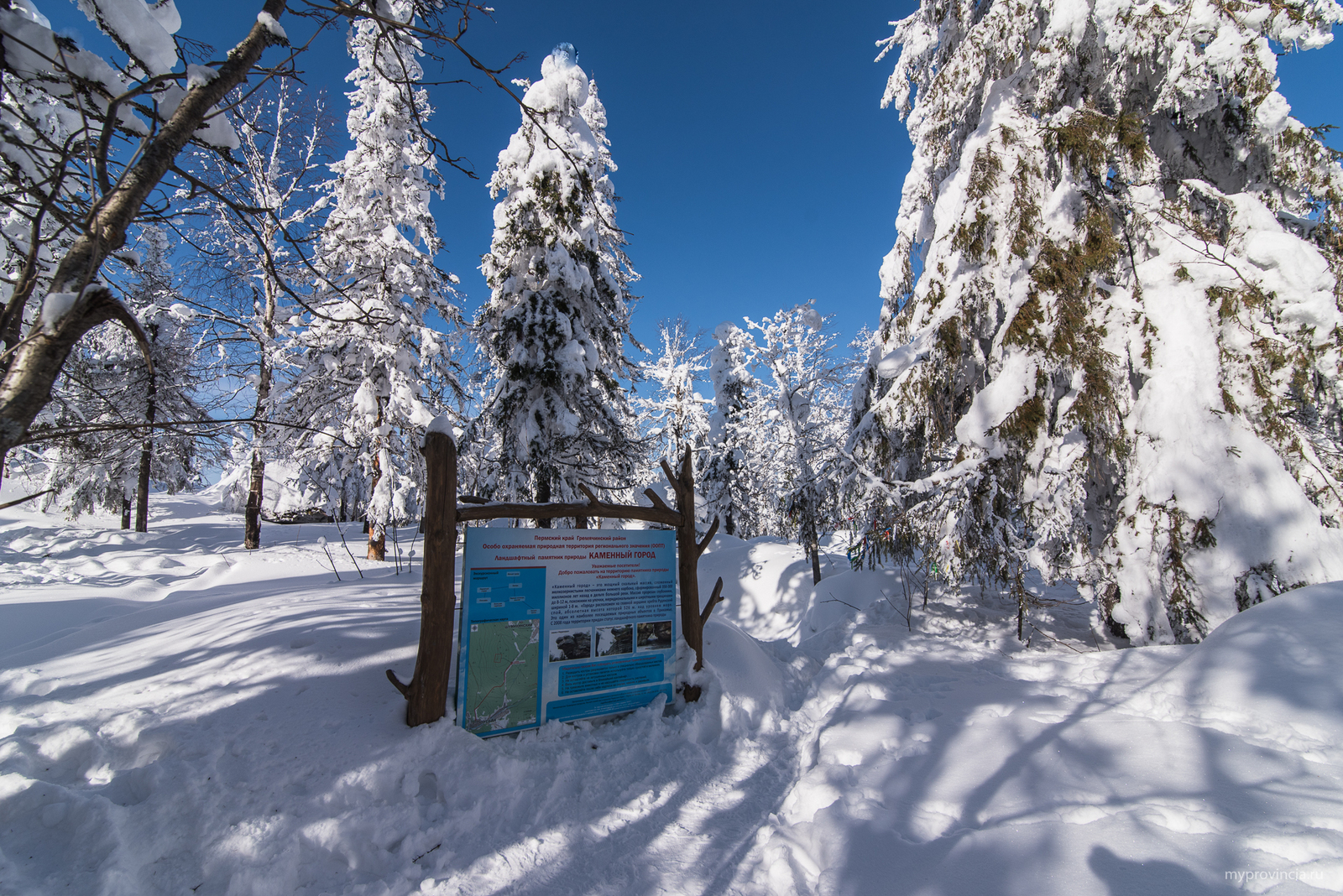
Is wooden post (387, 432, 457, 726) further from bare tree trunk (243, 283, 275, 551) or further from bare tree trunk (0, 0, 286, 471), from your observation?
bare tree trunk (243, 283, 275, 551)

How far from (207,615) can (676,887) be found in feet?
16.2

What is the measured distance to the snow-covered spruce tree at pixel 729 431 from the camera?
20.4m

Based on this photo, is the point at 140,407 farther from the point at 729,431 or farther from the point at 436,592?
the point at 729,431

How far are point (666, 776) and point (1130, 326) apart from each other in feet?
20.3

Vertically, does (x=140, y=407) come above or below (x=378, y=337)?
below

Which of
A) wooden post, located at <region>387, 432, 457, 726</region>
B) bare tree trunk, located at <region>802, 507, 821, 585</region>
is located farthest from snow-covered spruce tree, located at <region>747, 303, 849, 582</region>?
wooden post, located at <region>387, 432, 457, 726</region>

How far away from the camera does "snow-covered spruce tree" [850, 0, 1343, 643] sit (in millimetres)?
4652

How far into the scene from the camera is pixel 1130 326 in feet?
17.4

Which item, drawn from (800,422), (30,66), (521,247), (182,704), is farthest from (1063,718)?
(800,422)

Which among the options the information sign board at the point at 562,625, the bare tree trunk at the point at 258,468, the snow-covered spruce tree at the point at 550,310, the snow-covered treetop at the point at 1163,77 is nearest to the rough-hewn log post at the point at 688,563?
the information sign board at the point at 562,625

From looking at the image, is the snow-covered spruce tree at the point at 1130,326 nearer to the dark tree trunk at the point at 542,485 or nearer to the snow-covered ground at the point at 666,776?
the snow-covered ground at the point at 666,776

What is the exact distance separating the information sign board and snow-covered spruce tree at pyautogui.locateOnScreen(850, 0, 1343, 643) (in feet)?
10.1

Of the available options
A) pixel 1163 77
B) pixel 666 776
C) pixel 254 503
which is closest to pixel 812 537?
pixel 666 776

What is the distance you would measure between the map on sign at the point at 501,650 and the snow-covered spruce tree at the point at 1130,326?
13.4 feet
